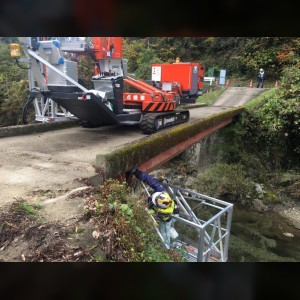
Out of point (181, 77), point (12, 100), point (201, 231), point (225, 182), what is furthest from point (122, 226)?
point (12, 100)

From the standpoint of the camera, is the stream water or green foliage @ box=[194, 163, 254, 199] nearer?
the stream water

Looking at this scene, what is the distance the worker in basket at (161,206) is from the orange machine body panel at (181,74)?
5.80m

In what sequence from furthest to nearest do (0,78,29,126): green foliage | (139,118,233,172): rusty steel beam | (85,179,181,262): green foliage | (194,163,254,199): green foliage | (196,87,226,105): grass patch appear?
(196,87,226,105): grass patch < (0,78,29,126): green foliage < (194,163,254,199): green foliage < (139,118,233,172): rusty steel beam < (85,179,181,262): green foliage

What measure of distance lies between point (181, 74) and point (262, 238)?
6.81 meters

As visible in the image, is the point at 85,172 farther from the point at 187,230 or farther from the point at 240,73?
the point at 240,73

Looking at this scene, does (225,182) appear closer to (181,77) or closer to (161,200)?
(181,77)

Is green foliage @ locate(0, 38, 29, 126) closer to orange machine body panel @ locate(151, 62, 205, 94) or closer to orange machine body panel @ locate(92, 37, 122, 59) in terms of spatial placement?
orange machine body panel @ locate(151, 62, 205, 94)

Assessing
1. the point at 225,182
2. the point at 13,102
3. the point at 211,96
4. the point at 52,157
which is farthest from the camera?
the point at 211,96

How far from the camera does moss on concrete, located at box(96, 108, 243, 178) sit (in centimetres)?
487

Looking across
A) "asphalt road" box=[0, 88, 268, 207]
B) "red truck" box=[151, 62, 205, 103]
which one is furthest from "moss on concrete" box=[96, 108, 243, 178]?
"red truck" box=[151, 62, 205, 103]

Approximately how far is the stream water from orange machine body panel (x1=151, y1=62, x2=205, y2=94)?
5706mm

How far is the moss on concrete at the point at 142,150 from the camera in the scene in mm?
4867

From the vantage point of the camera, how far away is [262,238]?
10.9 m

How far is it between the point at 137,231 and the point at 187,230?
26.1ft
